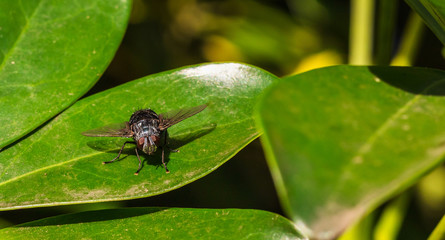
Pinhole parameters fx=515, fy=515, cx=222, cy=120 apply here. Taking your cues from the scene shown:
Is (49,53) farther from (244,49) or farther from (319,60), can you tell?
(244,49)

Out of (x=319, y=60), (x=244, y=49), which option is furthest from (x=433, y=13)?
(x=244, y=49)

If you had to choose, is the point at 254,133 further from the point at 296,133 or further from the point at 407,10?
the point at 407,10

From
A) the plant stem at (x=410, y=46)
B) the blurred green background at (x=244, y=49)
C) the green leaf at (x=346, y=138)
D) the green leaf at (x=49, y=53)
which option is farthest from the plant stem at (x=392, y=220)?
the green leaf at (x=49, y=53)

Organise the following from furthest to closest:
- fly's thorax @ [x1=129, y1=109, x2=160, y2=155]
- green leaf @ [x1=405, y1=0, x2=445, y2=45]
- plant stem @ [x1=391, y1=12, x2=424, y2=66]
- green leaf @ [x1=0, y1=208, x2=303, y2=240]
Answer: plant stem @ [x1=391, y1=12, x2=424, y2=66], fly's thorax @ [x1=129, y1=109, x2=160, y2=155], green leaf @ [x1=0, y1=208, x2=303, y2=240], green leaf @ [x1=405, y1=0, x2=445, y2=45]

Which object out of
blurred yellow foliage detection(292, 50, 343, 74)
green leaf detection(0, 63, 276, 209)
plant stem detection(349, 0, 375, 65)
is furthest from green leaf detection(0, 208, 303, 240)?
blurred yellow foliage detection(292, 50, 343, 74)

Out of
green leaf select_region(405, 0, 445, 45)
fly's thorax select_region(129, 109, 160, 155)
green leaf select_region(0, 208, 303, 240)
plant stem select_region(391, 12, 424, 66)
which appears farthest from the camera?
plant stem select_region(391, 12, 424, 66)

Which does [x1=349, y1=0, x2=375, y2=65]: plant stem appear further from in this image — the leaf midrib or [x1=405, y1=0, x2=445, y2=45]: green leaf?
the leaf midrib

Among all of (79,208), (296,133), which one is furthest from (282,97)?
(79,208)
